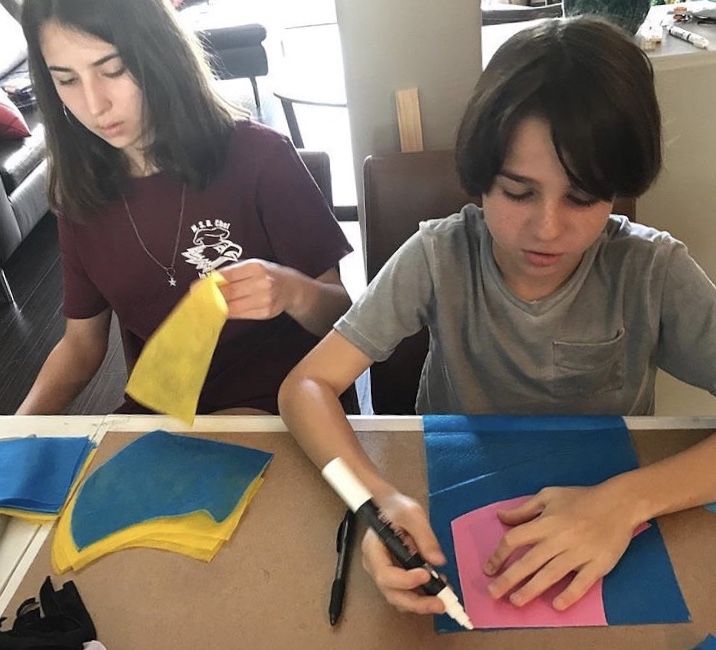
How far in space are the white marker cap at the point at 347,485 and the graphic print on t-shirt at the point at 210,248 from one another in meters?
0.58

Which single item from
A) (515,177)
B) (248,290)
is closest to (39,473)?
(248,290)

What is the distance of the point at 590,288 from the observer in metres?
0.96

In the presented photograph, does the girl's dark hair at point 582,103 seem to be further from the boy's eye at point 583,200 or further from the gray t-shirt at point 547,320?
the gray t-shirt at point 547,320

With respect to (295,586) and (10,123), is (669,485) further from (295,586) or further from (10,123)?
(10,123)

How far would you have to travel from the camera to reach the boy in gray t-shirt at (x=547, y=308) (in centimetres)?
72

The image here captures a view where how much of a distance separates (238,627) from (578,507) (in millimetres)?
352

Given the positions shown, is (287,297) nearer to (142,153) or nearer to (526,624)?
(142,153)

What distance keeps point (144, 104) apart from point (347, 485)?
2.37 ft

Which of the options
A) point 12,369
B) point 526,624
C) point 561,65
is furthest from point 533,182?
point 12,369

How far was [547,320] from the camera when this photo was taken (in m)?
0.96

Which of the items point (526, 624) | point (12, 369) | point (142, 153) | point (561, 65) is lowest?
point (12, 369)

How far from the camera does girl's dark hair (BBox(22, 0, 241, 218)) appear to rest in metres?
1.05

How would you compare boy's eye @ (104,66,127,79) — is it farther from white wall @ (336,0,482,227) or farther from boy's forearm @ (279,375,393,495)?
boy's forearm @ (279,375,393,495)

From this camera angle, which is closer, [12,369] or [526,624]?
[526,624]
